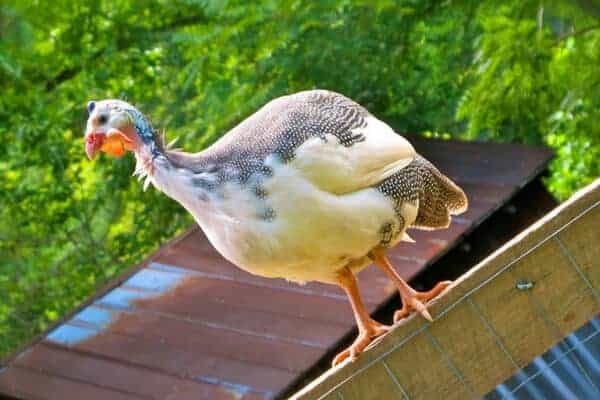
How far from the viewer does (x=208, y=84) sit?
5148 millimetres

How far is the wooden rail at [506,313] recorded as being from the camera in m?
1.73

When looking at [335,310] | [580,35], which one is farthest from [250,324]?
[580,35]

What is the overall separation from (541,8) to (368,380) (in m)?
2.49

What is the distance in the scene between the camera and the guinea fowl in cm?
207

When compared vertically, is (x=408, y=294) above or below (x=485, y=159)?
above

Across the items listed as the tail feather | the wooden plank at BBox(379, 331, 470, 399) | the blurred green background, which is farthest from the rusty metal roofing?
the wooden plank at BBox(379, 331, 470, 399)

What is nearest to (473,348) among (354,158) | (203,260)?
(354,158)

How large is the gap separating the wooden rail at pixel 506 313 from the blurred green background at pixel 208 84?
1.85 m

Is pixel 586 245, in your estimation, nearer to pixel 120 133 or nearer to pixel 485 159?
pixel 120 133

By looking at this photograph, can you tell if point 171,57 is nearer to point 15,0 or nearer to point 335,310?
point 15,0

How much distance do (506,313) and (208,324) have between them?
2244mm

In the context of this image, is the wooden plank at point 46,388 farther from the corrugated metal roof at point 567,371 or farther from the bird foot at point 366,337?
the corrugated metal roof at point 567,371

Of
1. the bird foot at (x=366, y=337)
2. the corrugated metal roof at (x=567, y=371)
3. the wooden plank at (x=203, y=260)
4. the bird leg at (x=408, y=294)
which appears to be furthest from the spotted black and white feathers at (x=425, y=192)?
the wooden plank at (x=203, y=260)

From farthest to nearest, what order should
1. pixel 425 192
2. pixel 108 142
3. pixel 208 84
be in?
pixel 208 84
pixel 425 192
pixel 108 142
